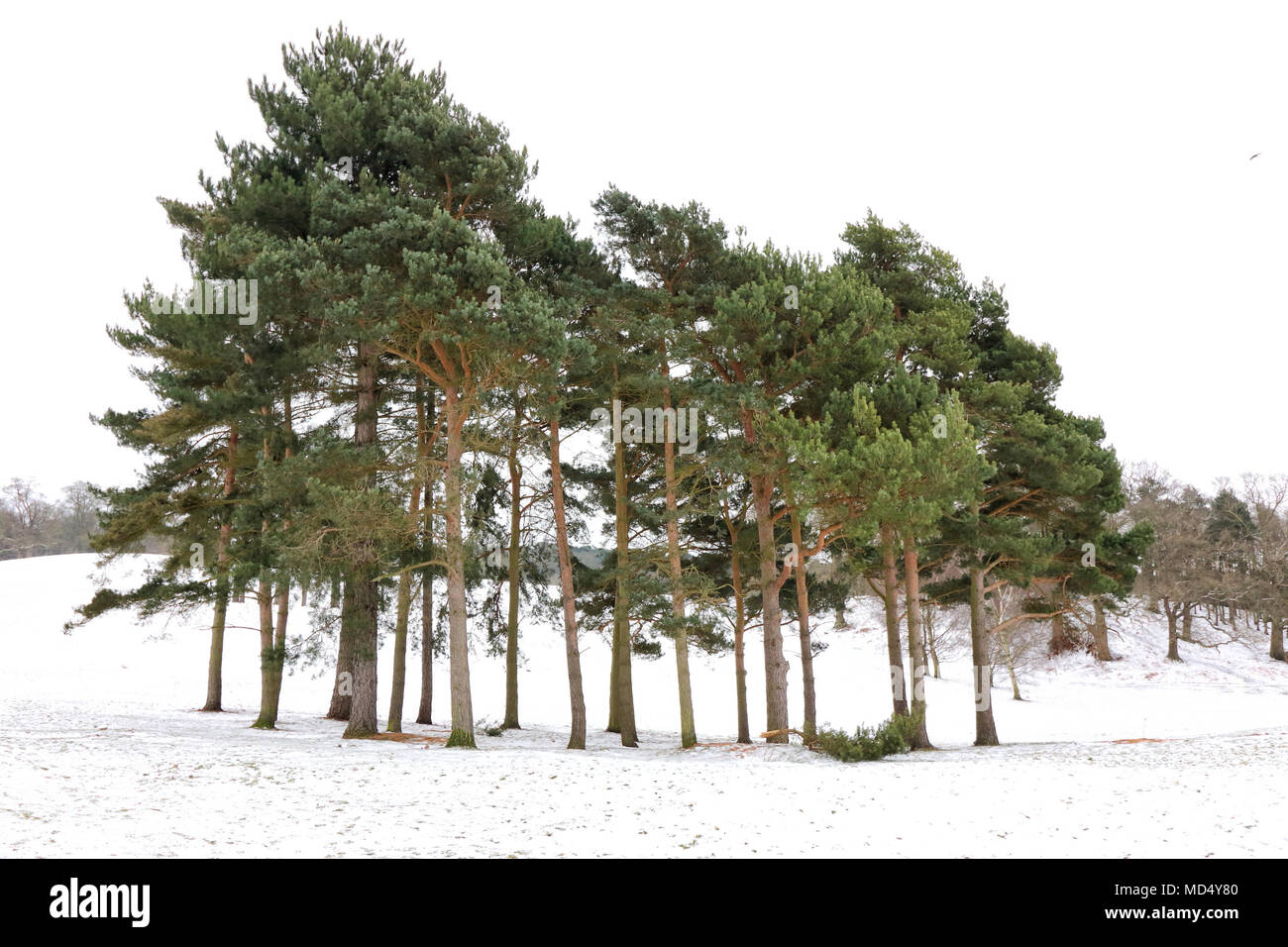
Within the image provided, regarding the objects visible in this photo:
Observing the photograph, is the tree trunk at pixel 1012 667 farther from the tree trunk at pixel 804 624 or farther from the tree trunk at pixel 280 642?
the tree trunk at pixel 280 642

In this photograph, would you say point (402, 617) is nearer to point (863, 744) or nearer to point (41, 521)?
point (863, 744)

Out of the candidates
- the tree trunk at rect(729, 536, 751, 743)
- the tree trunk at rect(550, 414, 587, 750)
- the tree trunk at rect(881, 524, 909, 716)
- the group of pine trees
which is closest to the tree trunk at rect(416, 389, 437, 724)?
the group of pine trees

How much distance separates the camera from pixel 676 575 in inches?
655

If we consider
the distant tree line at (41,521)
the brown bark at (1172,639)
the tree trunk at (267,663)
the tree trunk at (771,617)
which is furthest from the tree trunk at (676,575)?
the distant tree line at (41,521)

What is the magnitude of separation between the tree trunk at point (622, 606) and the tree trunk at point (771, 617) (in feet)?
9.80

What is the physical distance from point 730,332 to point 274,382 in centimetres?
960

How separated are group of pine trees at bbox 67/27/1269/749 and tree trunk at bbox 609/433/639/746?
9 centimetres

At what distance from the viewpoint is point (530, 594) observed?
894 inches

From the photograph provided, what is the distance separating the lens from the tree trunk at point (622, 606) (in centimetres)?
1705

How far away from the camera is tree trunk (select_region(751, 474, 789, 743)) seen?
17594 millimetres

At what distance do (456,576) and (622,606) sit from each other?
351 cm

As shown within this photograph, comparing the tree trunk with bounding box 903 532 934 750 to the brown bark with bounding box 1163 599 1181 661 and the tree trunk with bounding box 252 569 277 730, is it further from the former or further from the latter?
the brown bark with bounding box 1163 599 1181 661

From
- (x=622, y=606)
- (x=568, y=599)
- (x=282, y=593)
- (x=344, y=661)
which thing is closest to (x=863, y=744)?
(x=622, y=606)
